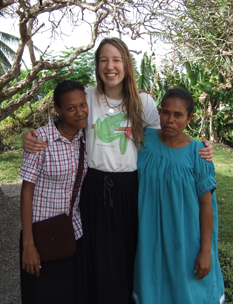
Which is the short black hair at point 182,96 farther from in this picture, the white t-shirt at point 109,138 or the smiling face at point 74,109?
the smiling face at point 74,109

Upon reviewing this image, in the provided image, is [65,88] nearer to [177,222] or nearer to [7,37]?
[177,222]

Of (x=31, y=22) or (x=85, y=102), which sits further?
(x=31, y=22)

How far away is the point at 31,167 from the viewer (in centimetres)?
172

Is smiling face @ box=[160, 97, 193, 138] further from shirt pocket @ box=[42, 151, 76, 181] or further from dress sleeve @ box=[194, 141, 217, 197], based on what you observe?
shirt pocket @ box=[42, 151, 76, 181]

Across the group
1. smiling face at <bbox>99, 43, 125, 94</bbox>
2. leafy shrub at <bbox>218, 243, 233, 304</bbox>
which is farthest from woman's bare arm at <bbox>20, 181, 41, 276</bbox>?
leafy shrub at <bbox>218, 243, 233, 304</bbox>

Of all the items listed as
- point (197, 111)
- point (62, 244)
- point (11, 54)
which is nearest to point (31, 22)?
point (62, 244)

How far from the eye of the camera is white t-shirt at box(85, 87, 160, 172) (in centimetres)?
189

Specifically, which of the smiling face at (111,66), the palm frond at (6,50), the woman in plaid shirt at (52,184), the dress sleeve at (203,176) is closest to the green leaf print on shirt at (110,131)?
the woman in plaid shirt at (52,184)

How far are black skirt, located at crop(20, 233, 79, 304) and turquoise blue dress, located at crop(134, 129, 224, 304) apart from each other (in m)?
0.42

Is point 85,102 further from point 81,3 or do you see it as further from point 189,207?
point 81,3

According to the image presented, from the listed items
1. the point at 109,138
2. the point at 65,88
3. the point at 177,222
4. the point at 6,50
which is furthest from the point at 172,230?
the point at 6,50

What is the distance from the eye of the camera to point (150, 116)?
2.06m

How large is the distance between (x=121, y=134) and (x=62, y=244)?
0.75 metres

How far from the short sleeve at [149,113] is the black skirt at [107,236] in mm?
364
